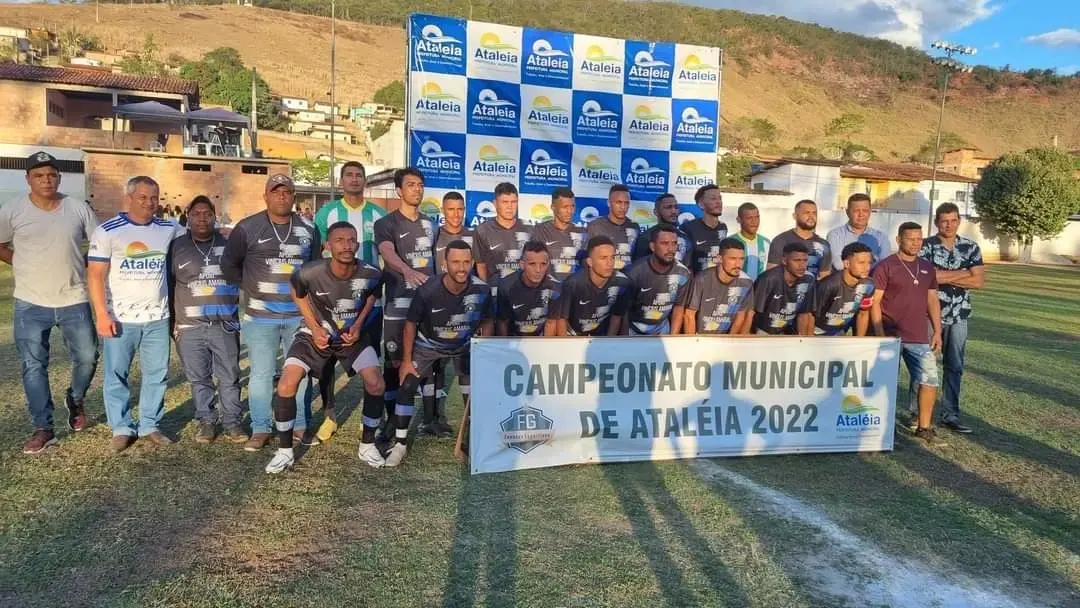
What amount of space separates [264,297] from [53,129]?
127ft

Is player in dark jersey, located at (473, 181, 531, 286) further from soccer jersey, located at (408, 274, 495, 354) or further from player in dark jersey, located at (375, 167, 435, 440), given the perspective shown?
soccer jersey, located at (408, 274, 495, 354)

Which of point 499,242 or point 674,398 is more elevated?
point 499,242

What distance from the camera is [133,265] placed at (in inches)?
195

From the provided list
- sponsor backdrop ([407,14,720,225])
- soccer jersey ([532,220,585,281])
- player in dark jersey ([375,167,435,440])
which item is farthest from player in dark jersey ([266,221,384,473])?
sponsor backdrop ([407,14,720,225])

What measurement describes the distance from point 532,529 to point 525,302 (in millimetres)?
1926

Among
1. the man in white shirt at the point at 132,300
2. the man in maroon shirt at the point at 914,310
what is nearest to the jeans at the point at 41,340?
the man in white shirt at the point at 132,300

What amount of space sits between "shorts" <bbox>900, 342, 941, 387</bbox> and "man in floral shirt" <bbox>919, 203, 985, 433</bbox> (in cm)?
48

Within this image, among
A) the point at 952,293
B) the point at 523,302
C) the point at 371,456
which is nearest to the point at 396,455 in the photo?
the point at 371,456

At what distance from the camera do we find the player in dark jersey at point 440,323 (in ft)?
16.5

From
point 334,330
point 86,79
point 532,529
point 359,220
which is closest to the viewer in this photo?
point 532,529

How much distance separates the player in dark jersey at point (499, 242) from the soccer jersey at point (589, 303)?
1.00m

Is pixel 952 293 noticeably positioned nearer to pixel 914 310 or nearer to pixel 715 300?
pixel 914 310

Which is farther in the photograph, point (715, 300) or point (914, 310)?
point (914, 310)

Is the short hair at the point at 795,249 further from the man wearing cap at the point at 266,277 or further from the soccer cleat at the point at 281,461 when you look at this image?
the soccer cleat at the point at 281,461
